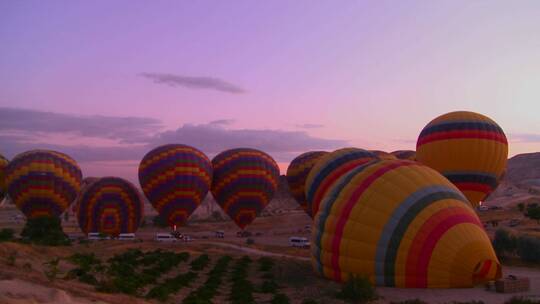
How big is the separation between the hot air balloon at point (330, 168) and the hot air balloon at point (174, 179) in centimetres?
1188

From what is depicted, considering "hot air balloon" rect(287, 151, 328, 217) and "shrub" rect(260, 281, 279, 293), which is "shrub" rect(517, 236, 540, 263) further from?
"hot air balloon" rect(287, 151, 328, 217)

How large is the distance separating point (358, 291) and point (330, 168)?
44.8 feet

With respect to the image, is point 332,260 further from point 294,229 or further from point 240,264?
point 294,229

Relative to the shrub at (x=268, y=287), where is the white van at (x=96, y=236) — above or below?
below

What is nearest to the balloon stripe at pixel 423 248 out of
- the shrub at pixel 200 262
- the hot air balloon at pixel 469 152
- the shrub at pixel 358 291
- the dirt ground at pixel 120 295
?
the dirt ground at pixel 120 295

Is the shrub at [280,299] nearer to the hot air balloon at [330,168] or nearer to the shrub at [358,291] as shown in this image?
the shrub at [358,291]

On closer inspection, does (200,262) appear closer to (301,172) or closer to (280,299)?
(280,299)

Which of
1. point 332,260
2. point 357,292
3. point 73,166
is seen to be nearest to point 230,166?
point 73,166

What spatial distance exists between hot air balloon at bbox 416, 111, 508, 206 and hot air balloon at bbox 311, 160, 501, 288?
14037 mm

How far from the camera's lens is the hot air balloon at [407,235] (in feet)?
52.5

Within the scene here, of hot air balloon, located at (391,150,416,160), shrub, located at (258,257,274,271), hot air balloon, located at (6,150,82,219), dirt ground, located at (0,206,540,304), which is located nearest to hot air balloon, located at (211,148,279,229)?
dirt ground, located at (0,206,540,304)

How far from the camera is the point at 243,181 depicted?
41.2 m

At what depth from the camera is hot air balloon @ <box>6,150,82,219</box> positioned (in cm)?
3819

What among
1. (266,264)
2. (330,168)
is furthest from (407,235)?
(330,168)
